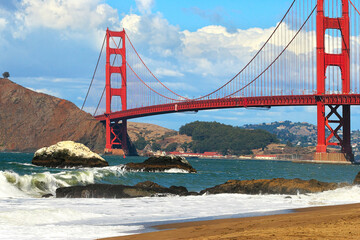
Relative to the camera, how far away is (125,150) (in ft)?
357

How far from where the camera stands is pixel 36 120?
393 ft

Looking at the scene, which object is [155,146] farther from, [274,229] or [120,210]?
[274,229]

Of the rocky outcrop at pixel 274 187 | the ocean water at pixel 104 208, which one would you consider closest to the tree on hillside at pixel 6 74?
the ocean water at pixel 104 208

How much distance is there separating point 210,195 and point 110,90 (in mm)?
80623

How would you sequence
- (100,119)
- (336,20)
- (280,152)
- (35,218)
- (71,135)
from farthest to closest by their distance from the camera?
1. (280,152)
2. (71,135)
3. (100,119)
4. (336,20)
5. (35,218)

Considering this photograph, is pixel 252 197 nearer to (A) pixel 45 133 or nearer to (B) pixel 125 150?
(B) pixel 125 150

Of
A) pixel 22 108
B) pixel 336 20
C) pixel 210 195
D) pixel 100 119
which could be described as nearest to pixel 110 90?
pixel 100 119

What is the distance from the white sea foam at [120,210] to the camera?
11.7 meters

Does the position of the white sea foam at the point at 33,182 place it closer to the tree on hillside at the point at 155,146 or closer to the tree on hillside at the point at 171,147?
the tree on hillside at the point at 155,146

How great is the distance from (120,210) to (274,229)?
595cm

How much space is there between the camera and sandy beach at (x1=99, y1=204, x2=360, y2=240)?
9750mm

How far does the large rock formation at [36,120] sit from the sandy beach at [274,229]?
3928 inches

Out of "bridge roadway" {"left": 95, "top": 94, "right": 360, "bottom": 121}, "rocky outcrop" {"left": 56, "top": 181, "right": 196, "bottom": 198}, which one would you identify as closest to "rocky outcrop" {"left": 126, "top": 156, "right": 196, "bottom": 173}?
"rocky outcrop" {"left": 56, "top": 181, "right": 196, "bottom": 198}

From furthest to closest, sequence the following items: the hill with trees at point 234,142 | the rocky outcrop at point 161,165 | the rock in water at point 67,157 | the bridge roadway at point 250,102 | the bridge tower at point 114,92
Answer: the hill with trees at point 234,142 < the bridge tower at point 114,92 < the bridge roadway at point 250,102 < the rock in water at point 67,157 < the rocky outcrop at point 161,165
